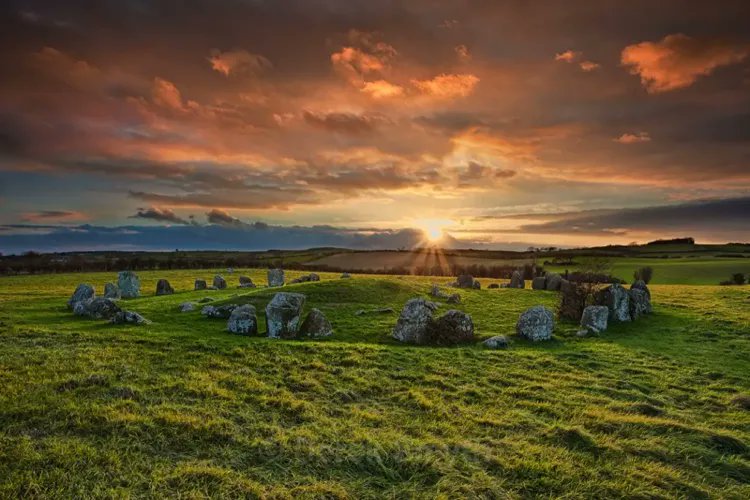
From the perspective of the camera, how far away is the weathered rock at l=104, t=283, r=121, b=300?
3434 cm

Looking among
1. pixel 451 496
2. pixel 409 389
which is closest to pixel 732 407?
pixel 409 389

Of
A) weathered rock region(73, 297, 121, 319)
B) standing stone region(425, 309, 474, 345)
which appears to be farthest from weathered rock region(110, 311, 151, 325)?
standing stone region(425, 309, 474, 345)

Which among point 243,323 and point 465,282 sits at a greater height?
point 465,282

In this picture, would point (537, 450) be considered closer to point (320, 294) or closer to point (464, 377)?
point (464, 377)

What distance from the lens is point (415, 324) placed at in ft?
67.5

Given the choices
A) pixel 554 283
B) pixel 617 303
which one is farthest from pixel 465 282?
pixel 617 303

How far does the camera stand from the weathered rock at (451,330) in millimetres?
20328

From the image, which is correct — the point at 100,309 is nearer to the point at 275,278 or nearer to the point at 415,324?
the point at 415,324

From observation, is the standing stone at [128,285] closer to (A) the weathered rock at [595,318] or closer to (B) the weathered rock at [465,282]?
(B) the weathered rock at [465,282]

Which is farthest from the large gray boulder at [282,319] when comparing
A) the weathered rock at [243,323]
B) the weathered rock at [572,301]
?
the weathered rock at [572,301]

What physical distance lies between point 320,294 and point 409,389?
18.5 meters

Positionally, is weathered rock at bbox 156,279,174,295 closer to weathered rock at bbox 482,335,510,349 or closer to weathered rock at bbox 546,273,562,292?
weathered rock at bbox 482,335,510,349

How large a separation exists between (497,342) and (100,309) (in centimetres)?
2135

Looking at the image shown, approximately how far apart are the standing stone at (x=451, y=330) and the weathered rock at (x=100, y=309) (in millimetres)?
16907
